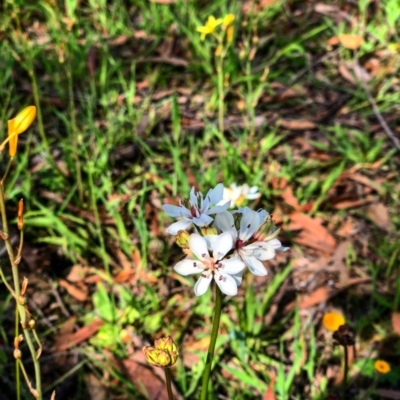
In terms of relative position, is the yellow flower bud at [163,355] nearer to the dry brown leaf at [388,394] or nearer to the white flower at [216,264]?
the white flower at [216,264]

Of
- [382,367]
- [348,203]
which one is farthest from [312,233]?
[382,367]

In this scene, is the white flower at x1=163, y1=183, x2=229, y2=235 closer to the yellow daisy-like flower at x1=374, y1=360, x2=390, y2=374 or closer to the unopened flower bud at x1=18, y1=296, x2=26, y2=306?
the unopened flower bud at x1=18, y1=296, x2=26, y2=306

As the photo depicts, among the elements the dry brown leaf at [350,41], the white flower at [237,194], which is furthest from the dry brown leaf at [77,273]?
the dry brown leaf at [350,41]

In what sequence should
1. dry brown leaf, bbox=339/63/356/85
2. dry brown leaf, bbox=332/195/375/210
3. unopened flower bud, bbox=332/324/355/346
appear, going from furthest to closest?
dry brown leaf, bbox=339/63/356/85 → dry brown leaf, bbox=332/195/375/210 → unopened flower bud, bbox=332/324/355/346

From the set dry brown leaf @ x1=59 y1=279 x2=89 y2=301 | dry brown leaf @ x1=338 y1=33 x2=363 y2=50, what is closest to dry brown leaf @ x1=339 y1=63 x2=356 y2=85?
dry brown leaf @ x1=338 y1=33 x2=363 y2=50

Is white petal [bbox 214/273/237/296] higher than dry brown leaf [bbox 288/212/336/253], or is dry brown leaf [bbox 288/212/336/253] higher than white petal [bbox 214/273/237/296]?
dry brown leaf [bbox 288/212/336/253]

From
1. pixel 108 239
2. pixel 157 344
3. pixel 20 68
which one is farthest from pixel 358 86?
pixel 157 344

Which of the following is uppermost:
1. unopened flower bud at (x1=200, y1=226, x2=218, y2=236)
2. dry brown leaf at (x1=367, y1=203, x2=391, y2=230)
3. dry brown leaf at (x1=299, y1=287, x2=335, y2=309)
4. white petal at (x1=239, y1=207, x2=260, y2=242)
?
dry brown leaf at (x1=367, y1=203, x2=391, y2=230)
